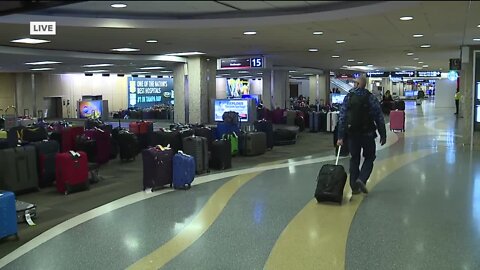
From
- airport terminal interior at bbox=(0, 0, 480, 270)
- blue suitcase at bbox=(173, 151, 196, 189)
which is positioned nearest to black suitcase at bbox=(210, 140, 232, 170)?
airport terminal interior at bbox=(0, 0, 480, 270)

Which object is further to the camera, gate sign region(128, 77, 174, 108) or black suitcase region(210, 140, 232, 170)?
gate sign region(128, 77, 174, 108)

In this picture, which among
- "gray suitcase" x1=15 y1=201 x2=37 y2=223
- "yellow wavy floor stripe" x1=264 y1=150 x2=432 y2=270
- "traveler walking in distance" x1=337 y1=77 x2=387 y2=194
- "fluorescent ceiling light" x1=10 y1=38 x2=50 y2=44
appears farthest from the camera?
"fluorescent ceiling light" x1=10 y1=38 x2=50 y2=44

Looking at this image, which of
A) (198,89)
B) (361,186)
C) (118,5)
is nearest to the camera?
(118,5)

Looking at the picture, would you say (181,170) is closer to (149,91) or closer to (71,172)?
(71,172)

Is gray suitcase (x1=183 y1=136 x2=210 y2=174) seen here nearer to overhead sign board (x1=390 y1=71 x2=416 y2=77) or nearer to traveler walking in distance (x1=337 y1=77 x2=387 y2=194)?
traveler walking in distance (x1=337 y1=77 x2=387 y2=194)

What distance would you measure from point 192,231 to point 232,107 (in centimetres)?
1143

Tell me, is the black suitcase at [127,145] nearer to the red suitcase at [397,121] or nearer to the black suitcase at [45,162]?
the black suitcase at [45,162]

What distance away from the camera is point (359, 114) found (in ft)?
24.7

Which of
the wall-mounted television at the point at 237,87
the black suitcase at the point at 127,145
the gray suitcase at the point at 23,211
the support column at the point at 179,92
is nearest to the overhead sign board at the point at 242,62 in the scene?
the support column at the point at 179,92

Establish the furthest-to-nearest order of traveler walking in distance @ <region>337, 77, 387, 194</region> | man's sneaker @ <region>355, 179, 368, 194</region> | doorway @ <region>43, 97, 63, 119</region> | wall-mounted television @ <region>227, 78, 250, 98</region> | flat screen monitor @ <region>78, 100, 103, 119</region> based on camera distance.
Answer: wall-mounted television @ <region>227, 78, 250, 98</region>
doorway @ <region>43, 97, 63, 119</region>
flat screen monitor @ <region>78, 100, 103, 119</region>
man's sneaker @ <region>355, 179, 368, 194</region>
traveler walking in distance @ <region>337, 77, 387, 194</region>

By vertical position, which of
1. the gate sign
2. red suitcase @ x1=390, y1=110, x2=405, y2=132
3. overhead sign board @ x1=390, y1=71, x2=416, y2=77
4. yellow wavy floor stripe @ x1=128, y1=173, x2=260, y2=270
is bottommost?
yellow wavy floor stripe @ x1=128, y1=173, x2=260, y2=270

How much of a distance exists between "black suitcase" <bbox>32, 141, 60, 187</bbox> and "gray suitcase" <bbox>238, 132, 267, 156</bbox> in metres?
5.60

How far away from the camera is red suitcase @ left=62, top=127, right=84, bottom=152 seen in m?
12.2

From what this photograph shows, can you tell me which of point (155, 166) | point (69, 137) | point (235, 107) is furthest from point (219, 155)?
point (235, 107)
